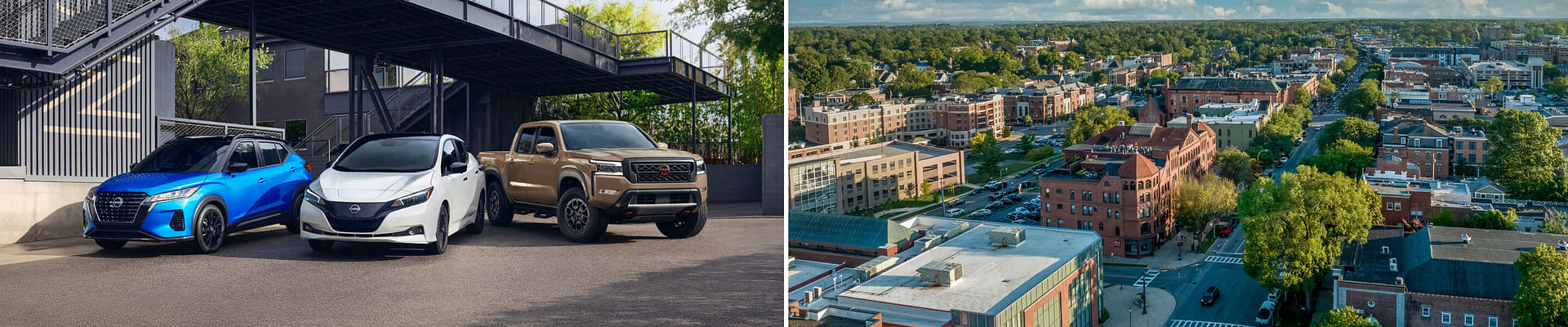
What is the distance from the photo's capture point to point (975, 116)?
510cm

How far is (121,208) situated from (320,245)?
1.04 meters

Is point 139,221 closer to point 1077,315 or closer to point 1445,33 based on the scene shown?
point 1077,315

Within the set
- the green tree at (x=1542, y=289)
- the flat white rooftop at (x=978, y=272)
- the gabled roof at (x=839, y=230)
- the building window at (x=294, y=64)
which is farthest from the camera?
the building window at (x=294, y=64)

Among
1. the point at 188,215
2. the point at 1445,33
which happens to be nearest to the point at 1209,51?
the point at 1445,33

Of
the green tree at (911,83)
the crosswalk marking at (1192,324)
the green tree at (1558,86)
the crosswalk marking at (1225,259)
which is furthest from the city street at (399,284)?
the green tree at (1558,86)

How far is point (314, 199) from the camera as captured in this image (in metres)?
5.60

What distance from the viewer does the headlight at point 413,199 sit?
5.51 m

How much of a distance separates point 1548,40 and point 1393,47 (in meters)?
0.60

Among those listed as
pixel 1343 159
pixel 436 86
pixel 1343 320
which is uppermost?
pixel 436 86

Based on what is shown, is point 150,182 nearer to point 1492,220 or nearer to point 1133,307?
point 1133,307

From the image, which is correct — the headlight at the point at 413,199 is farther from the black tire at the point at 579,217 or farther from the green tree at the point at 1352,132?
the green tree at the point at 1352,132

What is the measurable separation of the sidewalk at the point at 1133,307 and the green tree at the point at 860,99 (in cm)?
145

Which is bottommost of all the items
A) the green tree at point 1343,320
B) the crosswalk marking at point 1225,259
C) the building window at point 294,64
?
the green tree at point 1343,320

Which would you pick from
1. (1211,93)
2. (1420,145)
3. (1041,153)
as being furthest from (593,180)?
(1420,145)
